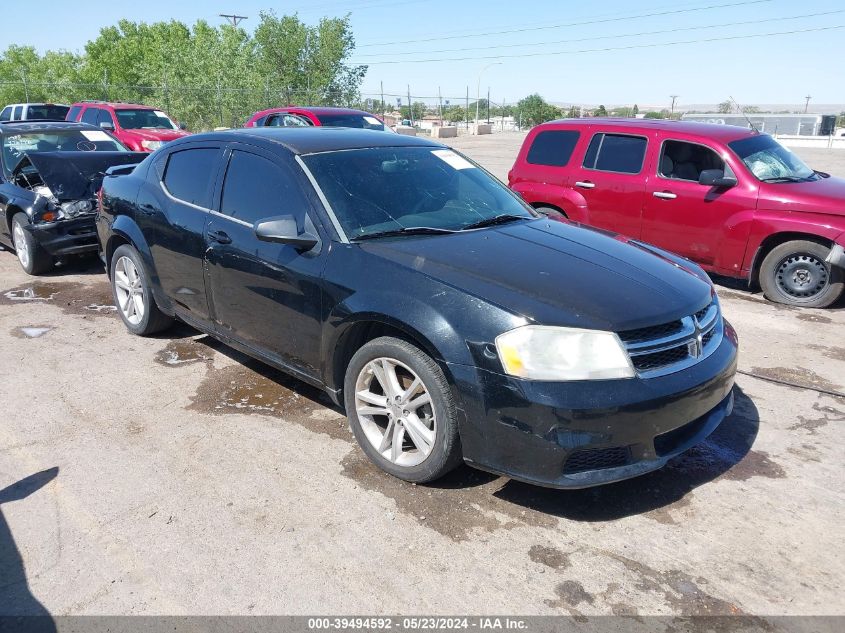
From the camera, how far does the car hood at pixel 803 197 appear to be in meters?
6.42

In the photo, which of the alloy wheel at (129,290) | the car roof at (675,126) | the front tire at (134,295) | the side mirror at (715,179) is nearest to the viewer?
the front tire at (134,295)

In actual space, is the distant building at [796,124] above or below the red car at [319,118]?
below

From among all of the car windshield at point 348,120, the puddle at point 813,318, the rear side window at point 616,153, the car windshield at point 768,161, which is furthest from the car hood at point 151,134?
the puddle at point 813,318

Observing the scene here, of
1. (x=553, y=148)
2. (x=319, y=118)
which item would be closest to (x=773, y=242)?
(x=553, y=148)

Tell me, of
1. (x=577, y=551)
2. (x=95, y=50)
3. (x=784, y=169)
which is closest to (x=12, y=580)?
(x=577, y=551)

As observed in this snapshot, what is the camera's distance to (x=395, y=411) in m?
3.40

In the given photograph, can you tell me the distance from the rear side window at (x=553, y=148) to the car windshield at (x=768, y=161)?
1.78 metres

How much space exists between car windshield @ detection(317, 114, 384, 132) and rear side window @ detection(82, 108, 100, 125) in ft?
24.0

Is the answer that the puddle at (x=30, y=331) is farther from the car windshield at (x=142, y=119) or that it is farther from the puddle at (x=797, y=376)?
the car windshield at (x=142, y=119)

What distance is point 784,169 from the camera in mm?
7113

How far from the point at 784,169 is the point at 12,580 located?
7.53 meters

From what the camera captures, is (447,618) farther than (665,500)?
No

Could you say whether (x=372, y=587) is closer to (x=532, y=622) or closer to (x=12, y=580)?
(x=532, y=622)

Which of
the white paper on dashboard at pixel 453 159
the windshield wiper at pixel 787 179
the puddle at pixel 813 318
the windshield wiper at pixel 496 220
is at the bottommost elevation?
the puddle at pixel 813 318
